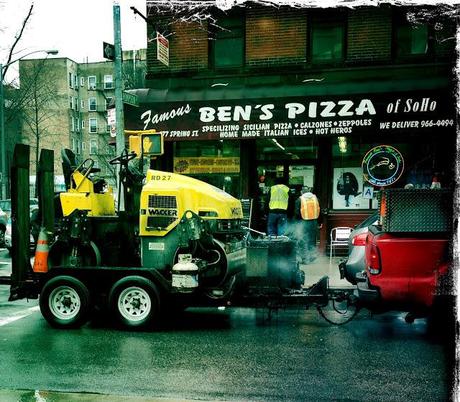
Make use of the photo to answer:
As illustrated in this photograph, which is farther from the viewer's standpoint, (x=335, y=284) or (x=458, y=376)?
(x=335, y=284)

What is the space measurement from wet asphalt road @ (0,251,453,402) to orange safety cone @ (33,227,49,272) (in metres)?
0.84

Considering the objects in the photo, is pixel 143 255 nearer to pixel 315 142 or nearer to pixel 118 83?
pixel 118 83

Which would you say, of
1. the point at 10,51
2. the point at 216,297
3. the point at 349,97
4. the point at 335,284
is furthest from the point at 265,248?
the point at 10,51

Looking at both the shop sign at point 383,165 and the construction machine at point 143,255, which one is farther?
the shop sign at point 383,165

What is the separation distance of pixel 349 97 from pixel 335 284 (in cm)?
533

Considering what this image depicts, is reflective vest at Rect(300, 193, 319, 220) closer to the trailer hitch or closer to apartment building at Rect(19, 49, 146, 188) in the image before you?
the trailer hitch

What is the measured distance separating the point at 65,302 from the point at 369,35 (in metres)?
10.7

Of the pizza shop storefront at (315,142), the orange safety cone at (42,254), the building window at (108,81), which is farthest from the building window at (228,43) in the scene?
the building window at (108,81)

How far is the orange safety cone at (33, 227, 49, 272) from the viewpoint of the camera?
757 cm

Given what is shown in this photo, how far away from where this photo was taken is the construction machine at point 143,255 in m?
7.00

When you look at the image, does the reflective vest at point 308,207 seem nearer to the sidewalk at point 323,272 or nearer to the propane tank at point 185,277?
the sidewalk at point 323,272

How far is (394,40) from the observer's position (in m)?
13.7

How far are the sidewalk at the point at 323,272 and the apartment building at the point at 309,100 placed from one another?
4.33ft

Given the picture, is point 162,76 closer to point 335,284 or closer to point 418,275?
point 335,284
